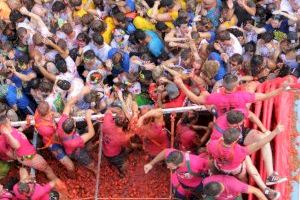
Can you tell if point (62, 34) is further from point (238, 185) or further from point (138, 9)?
point (238, 185)

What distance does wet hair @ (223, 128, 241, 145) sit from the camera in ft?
25.5

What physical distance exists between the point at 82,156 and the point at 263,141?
9.64 feet

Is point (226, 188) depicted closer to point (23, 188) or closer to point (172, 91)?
point (172, 91)

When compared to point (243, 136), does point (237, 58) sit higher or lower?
higher

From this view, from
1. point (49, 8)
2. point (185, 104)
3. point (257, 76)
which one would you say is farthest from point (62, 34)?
point (257, 76)

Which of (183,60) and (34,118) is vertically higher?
(183,60)

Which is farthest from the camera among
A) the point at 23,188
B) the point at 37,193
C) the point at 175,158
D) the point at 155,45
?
the point at 155,45

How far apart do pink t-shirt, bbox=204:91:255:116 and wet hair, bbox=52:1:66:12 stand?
11.4ft

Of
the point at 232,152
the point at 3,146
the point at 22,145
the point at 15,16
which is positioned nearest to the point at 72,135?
the point at 22,145

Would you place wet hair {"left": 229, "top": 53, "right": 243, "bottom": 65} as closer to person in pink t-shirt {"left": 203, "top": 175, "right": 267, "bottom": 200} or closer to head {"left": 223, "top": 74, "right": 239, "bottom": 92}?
head {"left": 223, "top": 74, "right": 239, "bottom": 92}

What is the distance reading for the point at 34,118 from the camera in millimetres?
9500

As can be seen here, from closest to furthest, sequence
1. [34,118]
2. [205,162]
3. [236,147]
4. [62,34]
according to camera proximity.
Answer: [236,147]
[205,162]
[34,118]
[62,34]

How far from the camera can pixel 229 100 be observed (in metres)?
8.58

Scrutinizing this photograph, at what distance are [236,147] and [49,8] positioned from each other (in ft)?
16.1
